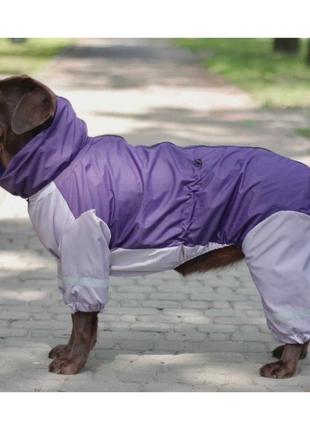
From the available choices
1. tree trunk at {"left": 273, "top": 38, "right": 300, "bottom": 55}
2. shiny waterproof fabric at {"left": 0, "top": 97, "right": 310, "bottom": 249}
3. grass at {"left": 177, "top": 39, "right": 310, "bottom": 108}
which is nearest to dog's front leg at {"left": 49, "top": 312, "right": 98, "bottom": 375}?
shiny waterproof fabric at {"left": 0, "top": 97, "right": 310, "bottom": 249}

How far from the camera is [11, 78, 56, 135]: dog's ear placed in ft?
15.0

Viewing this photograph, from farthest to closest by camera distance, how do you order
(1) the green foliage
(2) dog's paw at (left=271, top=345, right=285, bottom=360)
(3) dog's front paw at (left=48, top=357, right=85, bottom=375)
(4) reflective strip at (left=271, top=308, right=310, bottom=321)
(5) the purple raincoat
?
(1) the green foliage < (2) dog's paw at (left=271, top=345, right=285, bottom=360) < (3) dog's front paw at (left=48, top=357, right=85, bottom=375) < (4) reflective strip at (left=271, top=308, right=310, bottom=321) < (5) the purple raincoat

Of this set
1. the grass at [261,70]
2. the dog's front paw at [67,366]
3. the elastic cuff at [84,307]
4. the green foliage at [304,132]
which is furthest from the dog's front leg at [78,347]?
the grass at [261,70]

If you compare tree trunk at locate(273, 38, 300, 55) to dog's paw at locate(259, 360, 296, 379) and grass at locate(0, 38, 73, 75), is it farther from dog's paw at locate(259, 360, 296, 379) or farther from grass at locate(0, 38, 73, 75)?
dog's paw at locate(259, 360, 296, 379)

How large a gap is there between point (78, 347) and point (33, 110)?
122 cm

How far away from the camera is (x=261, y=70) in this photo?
22719 mm

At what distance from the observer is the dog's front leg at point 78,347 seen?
15.6 feet

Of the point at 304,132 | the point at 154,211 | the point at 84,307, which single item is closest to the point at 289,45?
the point at 304,132

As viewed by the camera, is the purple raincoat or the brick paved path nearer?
the purple raincoat

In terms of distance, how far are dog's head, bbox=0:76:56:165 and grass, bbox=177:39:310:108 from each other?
39.4ft

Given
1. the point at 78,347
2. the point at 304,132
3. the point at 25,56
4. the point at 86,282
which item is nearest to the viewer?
the point at 86,282

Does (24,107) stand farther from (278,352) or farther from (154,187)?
(278,352)

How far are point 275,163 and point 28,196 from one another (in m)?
1.24

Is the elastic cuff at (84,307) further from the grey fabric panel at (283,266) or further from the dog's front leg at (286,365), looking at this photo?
the dog's front leg at (286,365)
